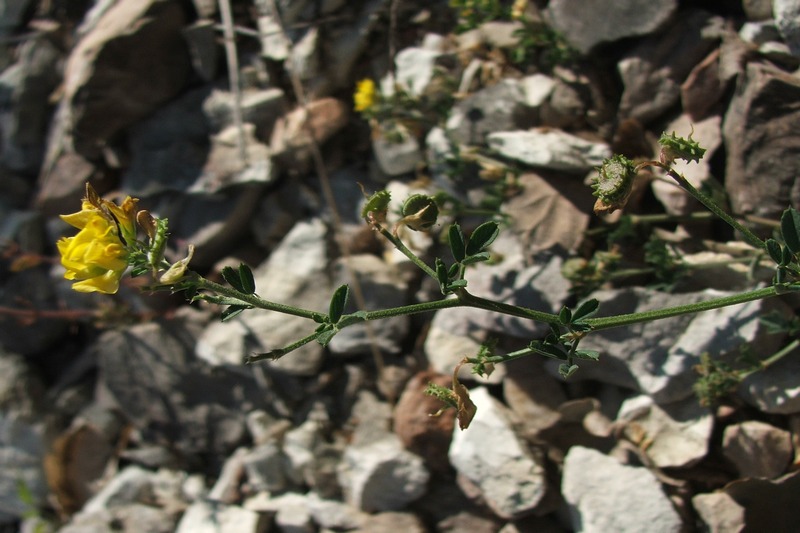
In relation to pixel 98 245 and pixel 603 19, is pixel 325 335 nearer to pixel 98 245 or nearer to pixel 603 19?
pixel 98 245

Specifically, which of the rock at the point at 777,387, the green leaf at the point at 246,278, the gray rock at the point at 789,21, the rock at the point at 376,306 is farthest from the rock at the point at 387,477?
the gray rock at the point at 789,21

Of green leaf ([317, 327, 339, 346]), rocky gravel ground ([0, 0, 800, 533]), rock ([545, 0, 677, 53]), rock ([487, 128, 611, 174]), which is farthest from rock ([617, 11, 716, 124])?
green leaf ([317, 327, 339, 346])

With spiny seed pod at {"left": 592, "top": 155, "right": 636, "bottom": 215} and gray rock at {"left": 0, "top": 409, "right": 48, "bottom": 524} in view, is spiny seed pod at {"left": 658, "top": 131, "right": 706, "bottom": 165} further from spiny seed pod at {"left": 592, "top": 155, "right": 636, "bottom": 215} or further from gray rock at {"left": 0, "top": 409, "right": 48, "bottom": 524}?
gray rock at {"left": 0, "top": 409, "right": 48, "bottom": 524}

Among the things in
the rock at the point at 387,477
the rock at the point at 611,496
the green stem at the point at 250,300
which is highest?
the green stem at the point at 250,300

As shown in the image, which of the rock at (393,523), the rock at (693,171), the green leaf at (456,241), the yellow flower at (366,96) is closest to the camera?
the green leaf at (456,241)

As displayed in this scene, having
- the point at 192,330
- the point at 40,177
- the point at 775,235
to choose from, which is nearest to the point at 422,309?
the point at 775,235

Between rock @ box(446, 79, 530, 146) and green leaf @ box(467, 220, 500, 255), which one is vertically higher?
green leaf @ box(467, 220, 500, 255)

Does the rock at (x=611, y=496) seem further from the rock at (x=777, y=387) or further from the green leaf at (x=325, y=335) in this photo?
the green leaf at (x=325, y=335)
